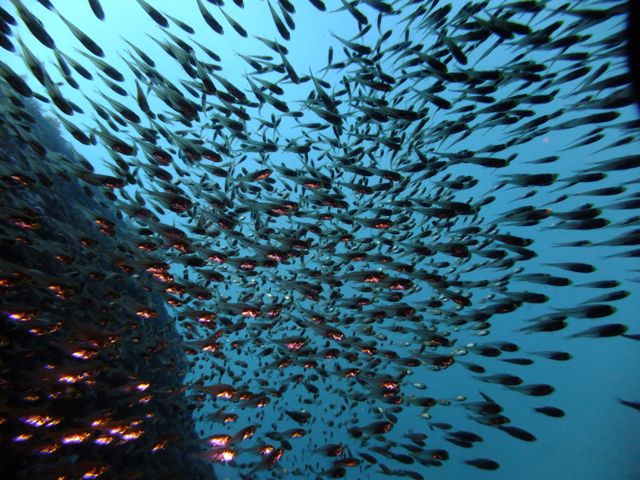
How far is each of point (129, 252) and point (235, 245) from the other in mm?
2368

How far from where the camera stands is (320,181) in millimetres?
6371

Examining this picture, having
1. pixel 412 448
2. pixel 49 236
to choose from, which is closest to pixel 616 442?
pixel 412 448

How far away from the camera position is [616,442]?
42812mm

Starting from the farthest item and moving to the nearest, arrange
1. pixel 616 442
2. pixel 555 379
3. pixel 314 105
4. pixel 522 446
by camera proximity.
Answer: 1. pixel 555 379
2. pixel 522 446
3. pixel 616 442
4. pixel 314 105

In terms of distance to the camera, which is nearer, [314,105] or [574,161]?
[314,105]

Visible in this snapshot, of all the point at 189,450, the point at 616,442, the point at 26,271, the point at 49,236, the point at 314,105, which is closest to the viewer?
the point at 26,271

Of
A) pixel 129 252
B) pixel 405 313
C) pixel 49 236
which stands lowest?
pixel 405 313

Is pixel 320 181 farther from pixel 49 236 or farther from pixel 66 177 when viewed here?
pixel 49 236

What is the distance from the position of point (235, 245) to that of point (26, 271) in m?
4.09

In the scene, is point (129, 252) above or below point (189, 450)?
above

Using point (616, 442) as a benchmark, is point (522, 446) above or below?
below

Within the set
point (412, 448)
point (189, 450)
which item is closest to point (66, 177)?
point (412, 448)

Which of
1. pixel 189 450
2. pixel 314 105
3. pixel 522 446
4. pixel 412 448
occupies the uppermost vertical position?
pixel 314 105

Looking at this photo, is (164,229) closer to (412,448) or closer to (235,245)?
(235,245)
